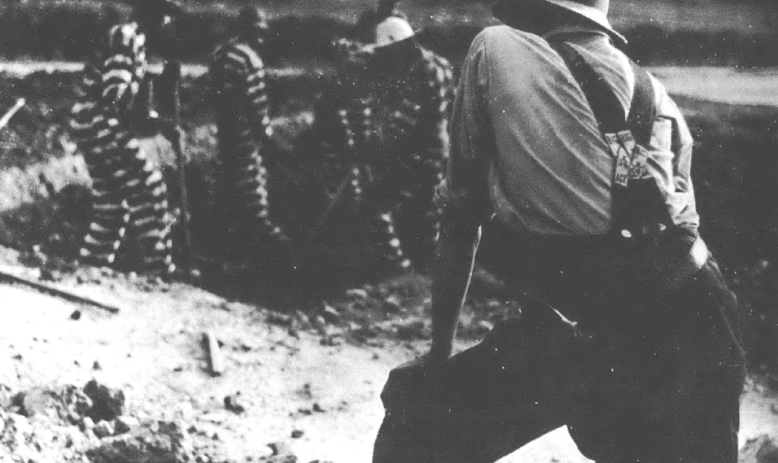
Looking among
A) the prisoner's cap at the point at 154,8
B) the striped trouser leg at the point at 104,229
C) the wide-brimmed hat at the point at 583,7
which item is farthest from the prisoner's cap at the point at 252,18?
the wide-brimmed hat at the point at 583,7

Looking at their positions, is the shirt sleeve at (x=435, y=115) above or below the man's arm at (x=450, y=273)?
below

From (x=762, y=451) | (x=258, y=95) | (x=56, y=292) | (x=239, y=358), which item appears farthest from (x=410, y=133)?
(x=762, y=451)

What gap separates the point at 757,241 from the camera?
4.52 m

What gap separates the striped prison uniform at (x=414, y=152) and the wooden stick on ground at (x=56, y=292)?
1497 millimetres

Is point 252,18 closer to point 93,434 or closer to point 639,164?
point 93,434

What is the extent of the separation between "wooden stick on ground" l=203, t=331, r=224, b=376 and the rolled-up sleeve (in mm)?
1840

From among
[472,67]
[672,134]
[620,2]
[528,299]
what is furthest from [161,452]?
[620,2]

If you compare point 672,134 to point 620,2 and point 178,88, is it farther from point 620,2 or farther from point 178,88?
point 620,2

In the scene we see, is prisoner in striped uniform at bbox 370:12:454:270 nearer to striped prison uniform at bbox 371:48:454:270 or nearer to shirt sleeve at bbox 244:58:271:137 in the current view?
striped prison uniform at bbox 371:48:454:270

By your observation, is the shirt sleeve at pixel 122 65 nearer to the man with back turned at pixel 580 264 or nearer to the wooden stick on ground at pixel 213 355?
the wooden stick on ground at pixel 213 355

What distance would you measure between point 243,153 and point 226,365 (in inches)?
44.4

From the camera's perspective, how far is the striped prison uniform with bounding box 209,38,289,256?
13.1ft

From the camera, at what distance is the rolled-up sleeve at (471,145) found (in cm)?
172

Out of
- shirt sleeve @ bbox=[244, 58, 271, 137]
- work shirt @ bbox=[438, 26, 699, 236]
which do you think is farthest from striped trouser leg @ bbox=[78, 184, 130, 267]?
work shirt @ bbox=[438, 26, 699, 236]
